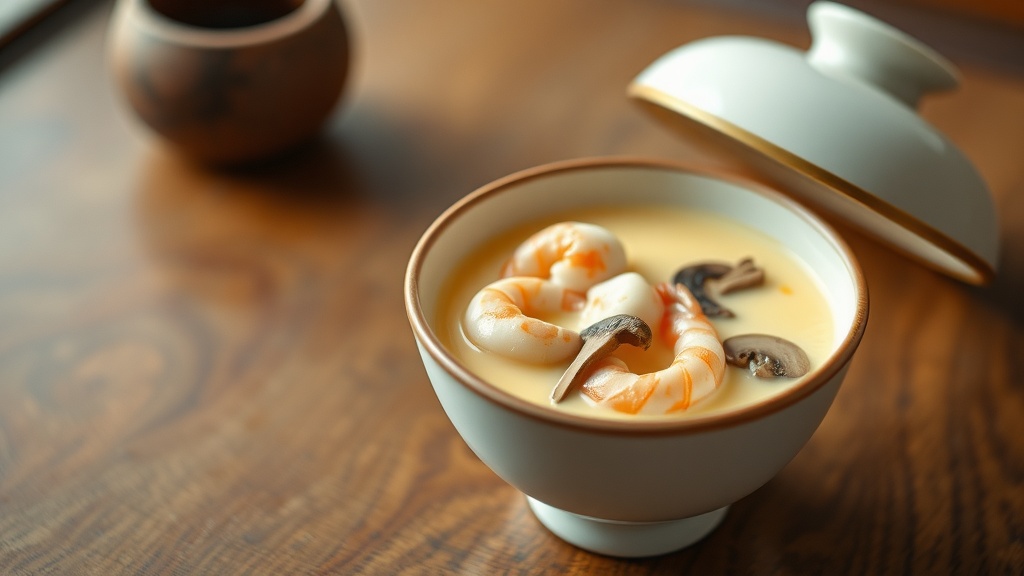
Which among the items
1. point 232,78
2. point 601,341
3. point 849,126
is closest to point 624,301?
point 601,341

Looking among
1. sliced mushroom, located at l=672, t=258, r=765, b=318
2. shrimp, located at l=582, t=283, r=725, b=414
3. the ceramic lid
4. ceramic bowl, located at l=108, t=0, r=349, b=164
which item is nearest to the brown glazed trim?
the ceramic lid

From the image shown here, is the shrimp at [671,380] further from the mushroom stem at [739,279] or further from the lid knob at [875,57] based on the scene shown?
the lid knob at [875,57]

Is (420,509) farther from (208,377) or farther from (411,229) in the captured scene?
(411,229)

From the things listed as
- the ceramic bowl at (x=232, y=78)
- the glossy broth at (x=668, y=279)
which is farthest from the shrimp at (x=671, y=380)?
the ceramic bowl at (x=232, y=78)

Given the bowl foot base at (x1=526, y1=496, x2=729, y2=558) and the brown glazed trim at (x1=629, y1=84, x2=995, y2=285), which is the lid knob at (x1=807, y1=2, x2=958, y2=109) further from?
the bowl foot base at (x1=526, y1=496, x2=729, y2=558)

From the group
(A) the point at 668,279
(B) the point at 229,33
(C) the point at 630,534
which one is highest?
(B) the point at 229,33

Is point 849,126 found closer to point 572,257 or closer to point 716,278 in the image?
point 716,278
